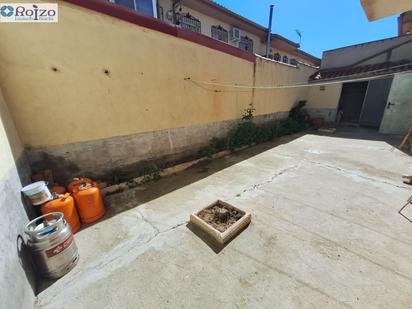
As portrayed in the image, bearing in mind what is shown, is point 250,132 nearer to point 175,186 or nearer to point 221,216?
point 175,186

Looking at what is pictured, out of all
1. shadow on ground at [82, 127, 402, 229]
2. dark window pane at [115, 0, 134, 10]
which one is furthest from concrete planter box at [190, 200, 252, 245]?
dark window pane at [115, 0, 134, 10]

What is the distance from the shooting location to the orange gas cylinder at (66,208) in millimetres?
2217

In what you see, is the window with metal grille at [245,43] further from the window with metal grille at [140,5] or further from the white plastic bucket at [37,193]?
the white plastic bucket at [37,193]

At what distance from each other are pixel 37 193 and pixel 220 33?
8811mm

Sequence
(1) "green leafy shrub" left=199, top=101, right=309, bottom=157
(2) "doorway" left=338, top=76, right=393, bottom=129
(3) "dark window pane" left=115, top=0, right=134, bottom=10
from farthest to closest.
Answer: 1. (2) "doorway" left=338, top=76, right=393, bottom=129
2. (1) "green leafy shrub" left=199, top=101, right=309, bottom=157
3. (3) "dark window pane" left=115, top=0, right=134, bottom=10

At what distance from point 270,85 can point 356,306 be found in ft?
24.8

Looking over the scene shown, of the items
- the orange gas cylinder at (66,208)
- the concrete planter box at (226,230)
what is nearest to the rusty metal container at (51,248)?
the orange gas cylinder at (66,208)

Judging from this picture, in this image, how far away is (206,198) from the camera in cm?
319

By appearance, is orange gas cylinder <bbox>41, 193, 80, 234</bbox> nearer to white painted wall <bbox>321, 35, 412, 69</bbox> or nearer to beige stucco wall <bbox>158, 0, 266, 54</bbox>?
beige stucco wall <bbox>158, 0, 266, 54</bbox>

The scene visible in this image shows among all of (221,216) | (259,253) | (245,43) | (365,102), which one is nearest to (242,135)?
(221,216)

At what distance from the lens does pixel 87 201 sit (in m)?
2.55

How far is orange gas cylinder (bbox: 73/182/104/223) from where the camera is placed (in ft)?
8.30

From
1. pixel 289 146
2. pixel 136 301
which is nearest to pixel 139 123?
pixel 136 301

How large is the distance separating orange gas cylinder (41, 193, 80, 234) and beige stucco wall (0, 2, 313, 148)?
1.22 metres
